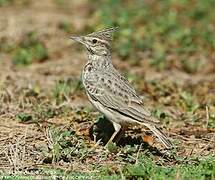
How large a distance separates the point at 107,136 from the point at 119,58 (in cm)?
447

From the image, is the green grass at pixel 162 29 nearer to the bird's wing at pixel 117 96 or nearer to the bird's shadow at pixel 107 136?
the bird's shadow at pixel 107 136

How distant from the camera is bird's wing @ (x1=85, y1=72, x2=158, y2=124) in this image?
Result: 8.26m

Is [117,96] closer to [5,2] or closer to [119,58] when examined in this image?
[119,58]

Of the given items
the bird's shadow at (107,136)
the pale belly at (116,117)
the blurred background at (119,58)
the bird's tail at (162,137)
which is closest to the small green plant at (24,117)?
the blurred background at (119,58)

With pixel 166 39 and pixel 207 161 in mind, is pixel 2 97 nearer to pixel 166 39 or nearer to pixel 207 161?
pixel 207 161

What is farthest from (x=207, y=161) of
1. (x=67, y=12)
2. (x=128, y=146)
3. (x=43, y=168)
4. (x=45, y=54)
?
(x=67, y=12)

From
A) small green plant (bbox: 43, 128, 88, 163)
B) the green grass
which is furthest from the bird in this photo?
the green grass

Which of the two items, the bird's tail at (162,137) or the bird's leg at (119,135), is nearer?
the bird's tail at (162,137)

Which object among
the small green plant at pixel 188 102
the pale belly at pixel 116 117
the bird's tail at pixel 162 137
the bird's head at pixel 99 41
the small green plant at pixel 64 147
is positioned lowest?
the small green plant at pixel 188 102

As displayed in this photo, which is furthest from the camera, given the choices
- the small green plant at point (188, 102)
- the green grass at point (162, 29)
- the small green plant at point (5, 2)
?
the small green plant at point (5, 2)

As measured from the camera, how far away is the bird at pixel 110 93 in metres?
8.20

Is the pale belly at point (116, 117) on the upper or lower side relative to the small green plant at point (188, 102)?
upper

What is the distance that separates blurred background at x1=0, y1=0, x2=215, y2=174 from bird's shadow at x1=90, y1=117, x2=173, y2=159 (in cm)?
41

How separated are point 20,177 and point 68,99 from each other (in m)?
3.13
